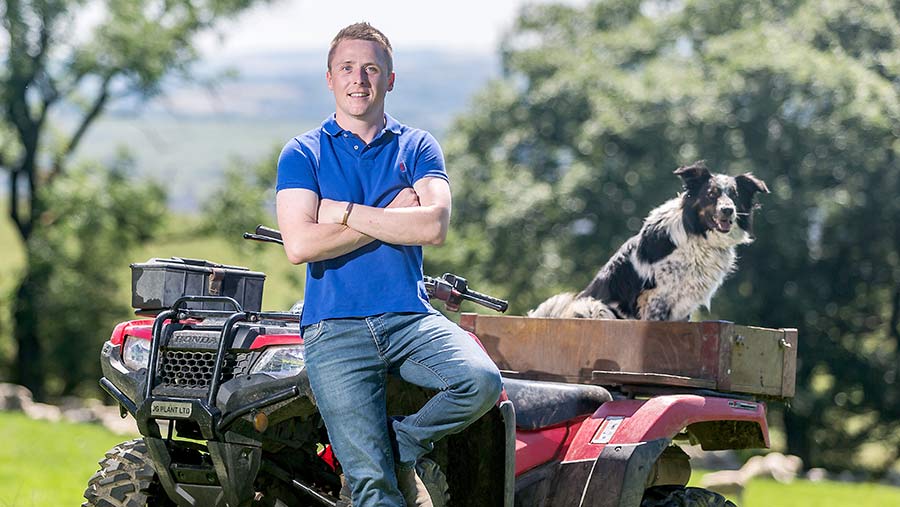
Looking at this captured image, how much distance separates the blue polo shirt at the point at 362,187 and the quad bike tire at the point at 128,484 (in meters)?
1.10

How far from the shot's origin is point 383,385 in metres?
4.09

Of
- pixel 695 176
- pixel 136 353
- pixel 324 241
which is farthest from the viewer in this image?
→ pixel 695 176


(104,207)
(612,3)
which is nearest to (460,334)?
(104,207)

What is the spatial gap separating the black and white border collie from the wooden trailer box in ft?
4.56

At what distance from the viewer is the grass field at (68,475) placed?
10992 millimetres

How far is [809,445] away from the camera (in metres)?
26.8

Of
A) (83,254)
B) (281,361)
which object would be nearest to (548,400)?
(281,361)

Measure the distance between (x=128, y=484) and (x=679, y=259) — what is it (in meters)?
3.78

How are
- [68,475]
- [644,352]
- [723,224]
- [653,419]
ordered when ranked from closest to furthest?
[653,419]
[644,352]
[723,224]
[68,475]

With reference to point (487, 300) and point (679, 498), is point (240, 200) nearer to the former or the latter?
point (487, 300)

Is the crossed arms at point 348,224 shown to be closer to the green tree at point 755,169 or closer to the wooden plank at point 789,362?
the wooden plank at point 789,362

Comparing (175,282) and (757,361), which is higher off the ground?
(175,282)

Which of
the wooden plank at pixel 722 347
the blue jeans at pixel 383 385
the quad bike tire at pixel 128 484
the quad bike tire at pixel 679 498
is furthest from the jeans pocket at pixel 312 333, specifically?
the wooden plank at pixel 722 347

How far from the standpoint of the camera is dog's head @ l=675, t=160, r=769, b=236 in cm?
735
